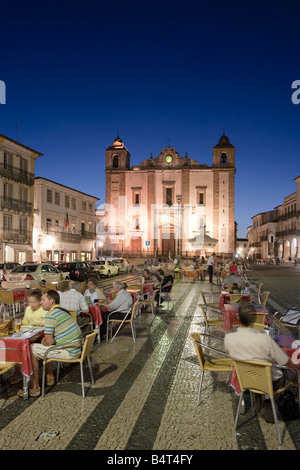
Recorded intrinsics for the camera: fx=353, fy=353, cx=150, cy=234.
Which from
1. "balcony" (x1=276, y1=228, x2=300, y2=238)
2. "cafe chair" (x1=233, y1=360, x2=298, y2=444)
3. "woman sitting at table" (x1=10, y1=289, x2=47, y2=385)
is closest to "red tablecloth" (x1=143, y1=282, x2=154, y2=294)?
"woman sitting at table" (x1=10, y1=289, x2=47, y2=385)

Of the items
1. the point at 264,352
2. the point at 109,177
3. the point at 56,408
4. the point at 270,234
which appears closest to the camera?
the point at 264,352

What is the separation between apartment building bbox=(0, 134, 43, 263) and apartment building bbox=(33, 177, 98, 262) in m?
2.52

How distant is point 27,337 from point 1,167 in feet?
93.0

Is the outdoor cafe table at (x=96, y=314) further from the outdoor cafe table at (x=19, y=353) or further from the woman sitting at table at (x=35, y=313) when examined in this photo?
the outdoor cafe table at (x=19, y=353)

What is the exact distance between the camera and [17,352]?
444 centimetres

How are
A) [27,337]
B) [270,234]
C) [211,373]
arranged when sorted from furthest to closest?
[270,234], [211,373], [27,337]

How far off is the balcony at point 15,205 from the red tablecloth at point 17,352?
2785 cm

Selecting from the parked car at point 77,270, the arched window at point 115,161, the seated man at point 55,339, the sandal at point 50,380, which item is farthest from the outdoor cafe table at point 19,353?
the arched window at point 115,161

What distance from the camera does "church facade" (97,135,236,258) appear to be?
1754 inches

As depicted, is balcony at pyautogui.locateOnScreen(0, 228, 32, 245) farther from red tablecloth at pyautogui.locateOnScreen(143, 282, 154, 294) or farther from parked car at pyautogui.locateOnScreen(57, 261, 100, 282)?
red tablecloth at pyautogui.locateOnScreen(143, 282, 154, 294)

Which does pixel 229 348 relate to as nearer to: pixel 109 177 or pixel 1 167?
pixel 1 167

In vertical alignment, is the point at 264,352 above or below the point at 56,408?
above
